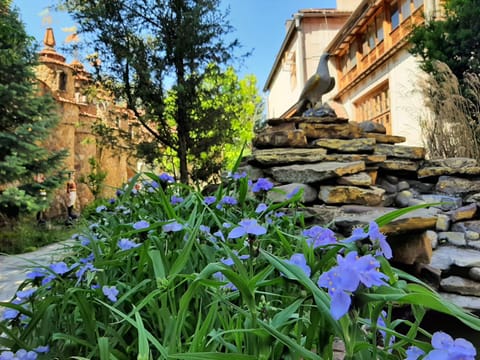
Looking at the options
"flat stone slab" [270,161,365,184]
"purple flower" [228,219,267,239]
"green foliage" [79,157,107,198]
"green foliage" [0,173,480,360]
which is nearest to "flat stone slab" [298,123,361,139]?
"flat stone slab" [270,161,365,184]

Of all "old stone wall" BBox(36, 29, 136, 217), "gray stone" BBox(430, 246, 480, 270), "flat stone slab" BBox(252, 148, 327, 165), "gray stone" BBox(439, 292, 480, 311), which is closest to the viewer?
"gray stone" BBox(439, 292, 480, 311)

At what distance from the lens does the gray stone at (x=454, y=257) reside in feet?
6.57

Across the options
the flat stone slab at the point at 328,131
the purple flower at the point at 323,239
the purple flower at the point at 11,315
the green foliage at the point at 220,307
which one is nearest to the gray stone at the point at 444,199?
the flat stone slab at the point at 328,131

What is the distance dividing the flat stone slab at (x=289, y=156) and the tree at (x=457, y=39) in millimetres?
2352

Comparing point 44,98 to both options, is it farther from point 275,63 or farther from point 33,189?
point 275,63

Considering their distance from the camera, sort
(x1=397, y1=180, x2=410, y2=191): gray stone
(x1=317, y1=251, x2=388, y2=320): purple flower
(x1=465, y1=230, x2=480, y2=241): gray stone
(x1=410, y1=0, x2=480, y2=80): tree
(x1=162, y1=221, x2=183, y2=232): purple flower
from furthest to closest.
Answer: (x1=410, y1=0, x2=480, y2=80): tree, (x1=397, y1=180, x2=410, y2=191): gray stone, (x1=465, y1=230, x2=480, y2=241): gray stone, (x1=162, y1=221, x2=183, y2=232): purple flower, (x1=317, y1=251, x2=388, y2=320): purple flower

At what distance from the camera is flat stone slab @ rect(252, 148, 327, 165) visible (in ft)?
9.42

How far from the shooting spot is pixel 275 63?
577 inches

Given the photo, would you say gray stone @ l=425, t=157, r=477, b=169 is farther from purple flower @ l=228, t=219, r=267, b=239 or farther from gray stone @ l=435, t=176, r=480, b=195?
purple flower @ l=228, t=219, r=267, b=239

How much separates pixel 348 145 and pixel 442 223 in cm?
101

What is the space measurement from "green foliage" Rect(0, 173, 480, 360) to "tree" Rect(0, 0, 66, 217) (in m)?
5.00

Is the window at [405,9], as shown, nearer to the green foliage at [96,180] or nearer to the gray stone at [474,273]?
the gray stone at [474,273]

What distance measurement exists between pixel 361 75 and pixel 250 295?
9881 mm

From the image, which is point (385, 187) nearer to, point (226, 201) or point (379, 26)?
point (226, 201)
